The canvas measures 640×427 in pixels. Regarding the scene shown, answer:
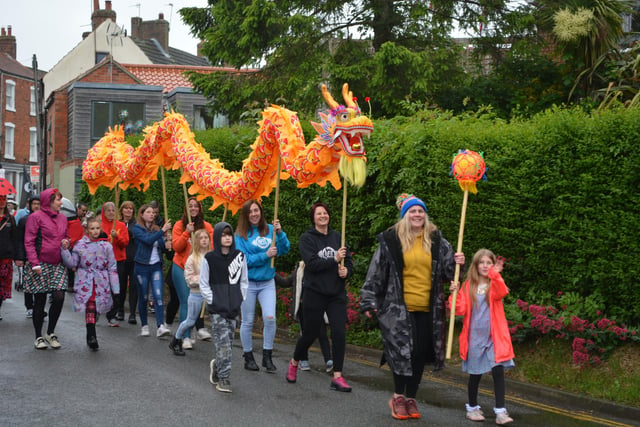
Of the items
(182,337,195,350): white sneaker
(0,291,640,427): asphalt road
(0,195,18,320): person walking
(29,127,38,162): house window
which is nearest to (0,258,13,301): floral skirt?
(0,195,18,320): person walking

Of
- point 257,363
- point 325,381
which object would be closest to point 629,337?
point 325,381

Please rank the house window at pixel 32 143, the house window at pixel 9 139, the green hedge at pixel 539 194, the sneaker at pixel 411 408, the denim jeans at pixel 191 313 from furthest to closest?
the house window at pixel 32 143 < the house window at pixel 9 139 < the denim jeans at pixel 191 313 < the green hedge at pixel 539 194 < the sneaker at pixel 411 408

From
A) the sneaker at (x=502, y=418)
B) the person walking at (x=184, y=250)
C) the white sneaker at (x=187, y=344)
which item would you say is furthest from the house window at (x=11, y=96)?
the sneaker at (x=502, y=418)

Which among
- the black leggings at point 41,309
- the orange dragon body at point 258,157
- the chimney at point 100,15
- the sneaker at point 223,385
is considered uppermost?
the chimney at point 100,15

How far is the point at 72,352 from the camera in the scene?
1046cm

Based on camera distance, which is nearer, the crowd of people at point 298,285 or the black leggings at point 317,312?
the crowd of people at point 298,285

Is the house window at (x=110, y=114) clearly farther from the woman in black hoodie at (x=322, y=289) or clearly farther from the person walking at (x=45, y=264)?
the woman in black hoodie at (x=322, y=289)

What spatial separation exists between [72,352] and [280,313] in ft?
12.8

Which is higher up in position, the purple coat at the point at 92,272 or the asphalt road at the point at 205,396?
the purple coat at the point at 92,272

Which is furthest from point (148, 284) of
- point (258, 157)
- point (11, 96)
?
point (11, 96)

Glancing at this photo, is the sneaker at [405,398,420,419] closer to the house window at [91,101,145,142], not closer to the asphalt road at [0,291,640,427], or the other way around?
the asphalt road at [0,291,640,427]

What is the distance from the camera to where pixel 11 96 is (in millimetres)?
60156

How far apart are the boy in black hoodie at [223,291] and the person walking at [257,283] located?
549 millimetres

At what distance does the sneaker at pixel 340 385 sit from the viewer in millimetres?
8469
